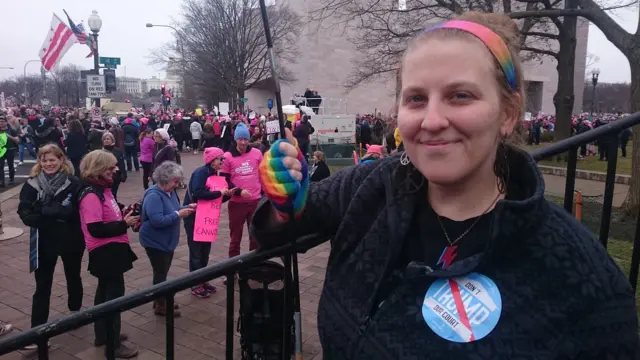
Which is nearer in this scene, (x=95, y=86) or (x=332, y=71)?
(x=95, y=86)

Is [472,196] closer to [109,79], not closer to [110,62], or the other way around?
[109,79]

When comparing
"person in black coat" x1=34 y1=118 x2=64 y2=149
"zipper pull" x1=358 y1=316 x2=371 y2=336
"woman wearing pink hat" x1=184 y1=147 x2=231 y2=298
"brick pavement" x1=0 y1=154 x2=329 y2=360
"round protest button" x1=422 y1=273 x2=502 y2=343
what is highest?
"person in black coat" x1=34 y1=118 x2=64 y2=149

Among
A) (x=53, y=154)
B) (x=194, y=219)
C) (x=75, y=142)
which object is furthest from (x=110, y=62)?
(x=53, y=154)

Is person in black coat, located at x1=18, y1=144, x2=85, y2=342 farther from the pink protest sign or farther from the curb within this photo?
the curb

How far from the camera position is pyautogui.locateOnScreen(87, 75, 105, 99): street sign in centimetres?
1373

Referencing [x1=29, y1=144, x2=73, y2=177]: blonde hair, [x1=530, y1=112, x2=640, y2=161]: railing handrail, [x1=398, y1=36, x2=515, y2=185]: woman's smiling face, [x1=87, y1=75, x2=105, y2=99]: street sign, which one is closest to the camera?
[x1=398, y1=36, x2=515, y2=185]: woman's smiling face

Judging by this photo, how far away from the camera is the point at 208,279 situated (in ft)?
5.03

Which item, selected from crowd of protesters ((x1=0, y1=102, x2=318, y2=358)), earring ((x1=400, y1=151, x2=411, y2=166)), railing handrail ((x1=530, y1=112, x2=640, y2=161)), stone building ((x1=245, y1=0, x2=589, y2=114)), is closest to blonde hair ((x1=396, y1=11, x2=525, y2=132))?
earring ((x1=400, y1=151, x2=411, y2=166))

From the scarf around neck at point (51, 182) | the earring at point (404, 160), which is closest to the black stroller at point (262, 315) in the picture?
the earring at point (404, 160)

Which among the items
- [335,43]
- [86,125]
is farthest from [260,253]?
[335,43]

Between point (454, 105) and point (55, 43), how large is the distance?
52.2 ft

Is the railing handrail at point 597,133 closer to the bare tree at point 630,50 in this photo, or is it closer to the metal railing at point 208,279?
the metal railing at point 208,279

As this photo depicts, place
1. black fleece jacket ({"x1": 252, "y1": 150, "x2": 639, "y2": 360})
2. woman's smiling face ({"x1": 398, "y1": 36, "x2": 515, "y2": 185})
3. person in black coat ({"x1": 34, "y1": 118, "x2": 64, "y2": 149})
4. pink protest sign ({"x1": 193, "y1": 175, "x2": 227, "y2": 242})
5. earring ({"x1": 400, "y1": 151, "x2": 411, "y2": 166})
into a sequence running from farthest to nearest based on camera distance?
person in black coat ({"x1": 34, "y1": 118, "x2": 64, "y2": 149}), pink protest sign ({"x1": 193, "y1": 175, "x2": 227, "y2": 242}), earring ({"x1": 400, "y1": 151, "x2": 411, "y2": 166}), woman's smiling face ({"x1": 398, "y1": 36, "x2": 515, "y2": 185}), black fleece jacket ({"x1": 252, "y1": 150, "x2": 639, "y2": 360})

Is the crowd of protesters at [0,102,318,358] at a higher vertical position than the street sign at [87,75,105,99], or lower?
lower
